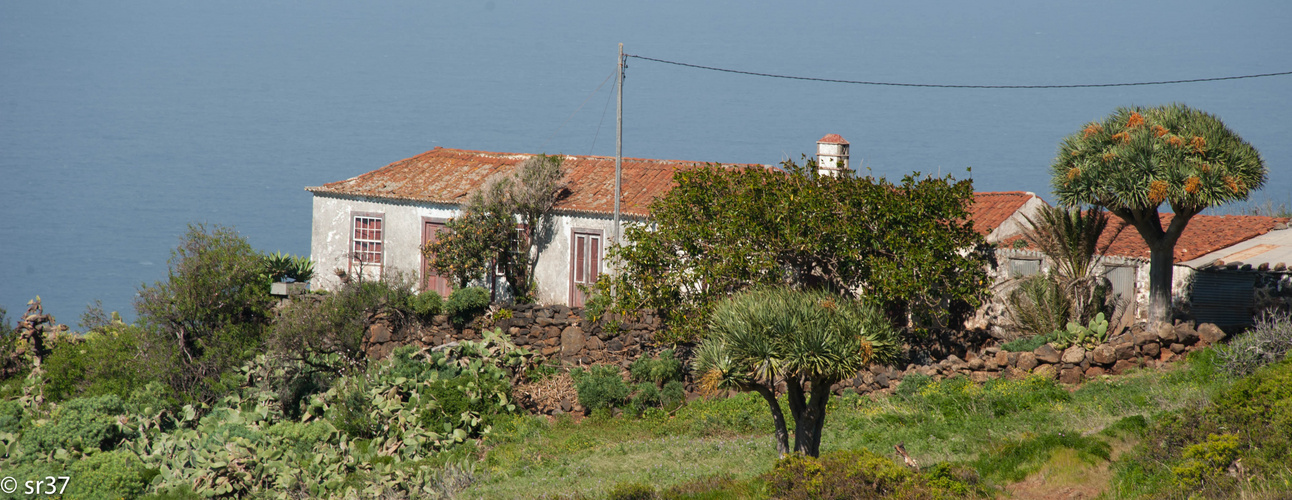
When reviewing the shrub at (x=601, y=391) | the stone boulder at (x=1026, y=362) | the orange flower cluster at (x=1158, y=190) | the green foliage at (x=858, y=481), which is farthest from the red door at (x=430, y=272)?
the green foliage at (x=858, y=481)

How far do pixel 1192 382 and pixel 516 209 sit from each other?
1446cm

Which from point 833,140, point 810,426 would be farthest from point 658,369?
point 810,426

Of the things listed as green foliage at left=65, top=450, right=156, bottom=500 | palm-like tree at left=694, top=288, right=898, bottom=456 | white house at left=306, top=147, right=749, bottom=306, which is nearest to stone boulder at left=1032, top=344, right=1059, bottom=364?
palm-like tree at left=694, top=288, right=898, bottom=456

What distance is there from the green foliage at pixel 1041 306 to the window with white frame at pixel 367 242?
48.8 feet

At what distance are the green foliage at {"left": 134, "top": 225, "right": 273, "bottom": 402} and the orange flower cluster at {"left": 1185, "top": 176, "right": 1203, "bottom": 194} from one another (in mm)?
17798

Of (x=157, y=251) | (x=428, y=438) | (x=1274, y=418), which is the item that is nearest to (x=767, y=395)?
(x=1274, y=418)

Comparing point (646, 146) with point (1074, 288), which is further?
point (646, 146)

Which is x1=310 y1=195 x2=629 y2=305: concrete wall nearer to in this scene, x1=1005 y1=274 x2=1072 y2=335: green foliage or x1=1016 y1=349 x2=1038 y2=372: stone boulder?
x1=1005 y1=274 x2=1072 y2=335: green foliage

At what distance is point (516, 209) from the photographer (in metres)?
25.5

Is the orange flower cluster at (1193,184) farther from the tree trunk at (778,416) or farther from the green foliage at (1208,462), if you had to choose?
the tree trunk at (778,416)

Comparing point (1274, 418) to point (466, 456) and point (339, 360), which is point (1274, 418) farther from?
point (339, 360)

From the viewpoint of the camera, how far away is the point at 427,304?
82.1 ft

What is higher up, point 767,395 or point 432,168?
point 432,168

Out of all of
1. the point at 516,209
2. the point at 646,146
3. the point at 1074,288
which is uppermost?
the point at 646,146
